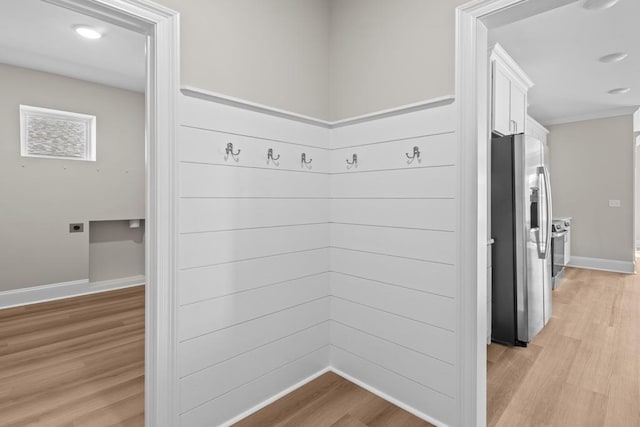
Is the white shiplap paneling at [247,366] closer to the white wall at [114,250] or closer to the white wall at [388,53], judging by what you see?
the white wall at [388,53]

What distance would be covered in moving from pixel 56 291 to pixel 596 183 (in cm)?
824

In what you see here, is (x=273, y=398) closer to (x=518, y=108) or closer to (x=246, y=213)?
(x=246, y=213)

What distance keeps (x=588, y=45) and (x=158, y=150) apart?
379 centimetres

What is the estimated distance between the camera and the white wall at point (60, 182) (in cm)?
354

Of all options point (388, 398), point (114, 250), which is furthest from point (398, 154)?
point (114, 250)

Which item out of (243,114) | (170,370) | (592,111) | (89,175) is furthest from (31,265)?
(592,111)

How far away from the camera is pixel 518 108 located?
342cm

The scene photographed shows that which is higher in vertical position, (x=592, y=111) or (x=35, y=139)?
(x=592, y=111)

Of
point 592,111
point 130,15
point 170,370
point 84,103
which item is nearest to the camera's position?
point 130,15

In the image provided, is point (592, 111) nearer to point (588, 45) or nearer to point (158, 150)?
point (588, 45)

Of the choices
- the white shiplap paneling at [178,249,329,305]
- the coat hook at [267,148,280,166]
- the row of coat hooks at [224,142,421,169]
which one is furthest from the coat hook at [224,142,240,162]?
the white shiplap paneling at [178,249,329,305]

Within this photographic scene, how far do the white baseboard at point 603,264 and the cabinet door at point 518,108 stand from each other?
368cm

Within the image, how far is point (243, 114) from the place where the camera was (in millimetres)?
1759

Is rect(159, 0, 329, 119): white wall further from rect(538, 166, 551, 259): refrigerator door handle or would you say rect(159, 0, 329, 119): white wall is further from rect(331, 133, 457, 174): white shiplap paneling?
rect(538, 166, 551, 259): refrigerator door handle
